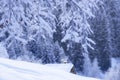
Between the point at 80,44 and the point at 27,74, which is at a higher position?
the point at 27,74

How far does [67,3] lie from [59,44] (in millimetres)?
29598

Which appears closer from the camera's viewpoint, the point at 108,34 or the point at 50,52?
the point at 50,52

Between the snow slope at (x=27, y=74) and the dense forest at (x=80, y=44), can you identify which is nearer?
the snow slope at (x=27, y=74)

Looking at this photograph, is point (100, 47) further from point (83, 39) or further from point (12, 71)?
point (12, 71)

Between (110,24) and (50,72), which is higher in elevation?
(50,72)

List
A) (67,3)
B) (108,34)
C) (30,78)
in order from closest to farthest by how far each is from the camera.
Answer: (30,78) → (67,3) → (108,34)

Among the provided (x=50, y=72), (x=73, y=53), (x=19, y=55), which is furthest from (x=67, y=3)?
(x=73, y=53)

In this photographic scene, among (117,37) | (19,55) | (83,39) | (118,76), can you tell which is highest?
(118,76)

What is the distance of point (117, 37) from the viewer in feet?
150

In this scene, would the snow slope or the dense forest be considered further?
the dense forest

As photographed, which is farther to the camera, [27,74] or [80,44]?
[80,44]

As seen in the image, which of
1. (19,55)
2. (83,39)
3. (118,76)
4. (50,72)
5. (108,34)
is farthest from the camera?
(108,34)

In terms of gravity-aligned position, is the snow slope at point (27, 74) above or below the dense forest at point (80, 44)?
above

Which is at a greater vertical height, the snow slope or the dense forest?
the snow slope
